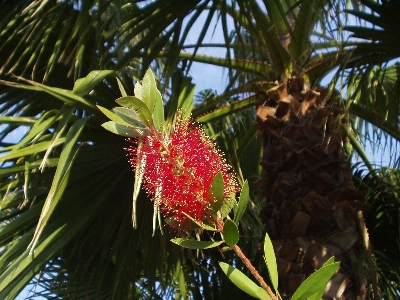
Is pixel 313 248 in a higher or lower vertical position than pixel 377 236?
lower

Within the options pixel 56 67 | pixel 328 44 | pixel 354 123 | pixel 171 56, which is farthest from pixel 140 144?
pixel 354 123

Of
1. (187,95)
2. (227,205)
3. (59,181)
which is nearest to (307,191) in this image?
(187,95)

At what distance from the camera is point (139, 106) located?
0.71 metres

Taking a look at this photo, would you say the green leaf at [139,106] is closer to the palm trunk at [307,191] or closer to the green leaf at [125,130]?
the green leaf at [125,130]

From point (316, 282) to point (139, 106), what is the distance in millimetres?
301

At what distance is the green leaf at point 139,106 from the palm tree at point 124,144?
2.39ft

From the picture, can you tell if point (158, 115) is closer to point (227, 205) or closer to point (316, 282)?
point (227, 205)

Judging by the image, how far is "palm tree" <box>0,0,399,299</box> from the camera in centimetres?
170

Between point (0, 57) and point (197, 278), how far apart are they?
1.42 metres

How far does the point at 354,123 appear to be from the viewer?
342 centimetres

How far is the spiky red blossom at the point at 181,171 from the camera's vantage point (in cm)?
72

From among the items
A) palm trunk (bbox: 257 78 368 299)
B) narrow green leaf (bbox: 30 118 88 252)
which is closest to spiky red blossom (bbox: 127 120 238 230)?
narrow green leaf (bbox: 30 118 88 252)

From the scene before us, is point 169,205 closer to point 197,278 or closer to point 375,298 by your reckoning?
point 375,298

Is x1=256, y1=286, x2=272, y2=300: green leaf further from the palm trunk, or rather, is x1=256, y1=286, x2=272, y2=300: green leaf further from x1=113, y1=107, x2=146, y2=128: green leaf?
the palm trunk
